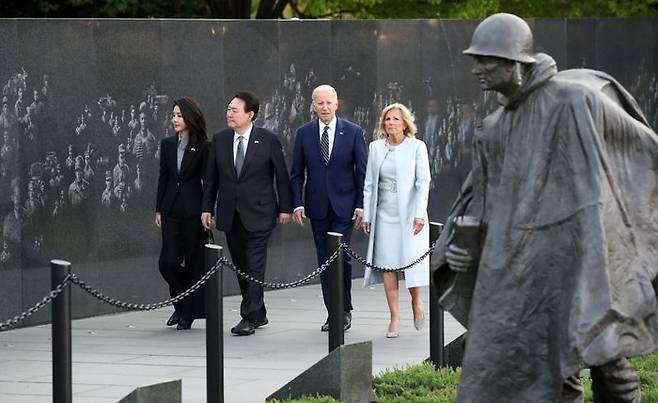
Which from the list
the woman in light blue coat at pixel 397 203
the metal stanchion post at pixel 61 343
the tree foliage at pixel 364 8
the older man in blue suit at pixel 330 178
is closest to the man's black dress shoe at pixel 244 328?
the older man in blue suit at pixel 330 178

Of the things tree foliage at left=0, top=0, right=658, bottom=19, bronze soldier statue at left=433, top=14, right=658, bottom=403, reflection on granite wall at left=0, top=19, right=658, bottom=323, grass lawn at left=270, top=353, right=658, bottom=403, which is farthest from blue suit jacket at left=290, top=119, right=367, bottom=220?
tree foliage at left=0, top=0, right=658, bottom=19

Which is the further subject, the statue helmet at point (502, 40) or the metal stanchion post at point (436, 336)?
the metal stanchion post at point (436, 336)

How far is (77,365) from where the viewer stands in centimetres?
1356

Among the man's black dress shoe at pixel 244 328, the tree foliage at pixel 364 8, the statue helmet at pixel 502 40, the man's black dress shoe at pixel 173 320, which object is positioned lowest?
the man's black dress shoe at pixel 173 320

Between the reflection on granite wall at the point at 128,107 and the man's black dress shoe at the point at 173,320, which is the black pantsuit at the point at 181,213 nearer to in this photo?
the man's black dress shoe at the point at 173,320

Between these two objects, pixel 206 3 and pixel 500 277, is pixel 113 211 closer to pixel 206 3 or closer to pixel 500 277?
pixel 500 277

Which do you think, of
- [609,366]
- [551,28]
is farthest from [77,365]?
[551,28]

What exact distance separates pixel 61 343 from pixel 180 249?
251 inches

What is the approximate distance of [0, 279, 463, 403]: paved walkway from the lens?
12.4 meters

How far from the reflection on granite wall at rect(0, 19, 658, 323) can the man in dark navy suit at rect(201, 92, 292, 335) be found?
1.76 metres

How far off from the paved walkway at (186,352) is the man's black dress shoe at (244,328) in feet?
0.34

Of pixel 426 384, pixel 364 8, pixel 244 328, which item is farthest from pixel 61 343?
pixel 364 8

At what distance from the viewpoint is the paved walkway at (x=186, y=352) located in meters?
12.4

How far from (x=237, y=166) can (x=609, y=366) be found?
703 cm
